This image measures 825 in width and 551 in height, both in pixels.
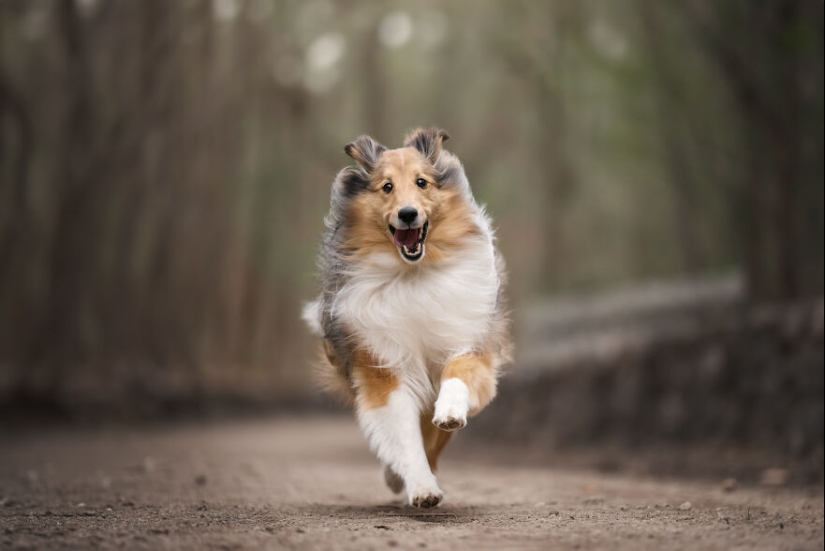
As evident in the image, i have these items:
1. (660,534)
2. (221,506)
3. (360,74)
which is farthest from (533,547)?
(360,74)

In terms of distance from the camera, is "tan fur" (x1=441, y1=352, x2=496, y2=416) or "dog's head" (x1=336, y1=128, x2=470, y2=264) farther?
"dog's head" (x1=336, y1=128, x2=470, y2=264)

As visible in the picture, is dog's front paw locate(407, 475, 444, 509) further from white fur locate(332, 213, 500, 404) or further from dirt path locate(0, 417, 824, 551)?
white fur locate(332, 213, 500, 404)

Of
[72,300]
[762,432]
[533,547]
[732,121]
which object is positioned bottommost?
[533,547]

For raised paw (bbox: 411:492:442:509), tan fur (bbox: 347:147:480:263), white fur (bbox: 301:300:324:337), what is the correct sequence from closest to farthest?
raised paw (bbox: 411:492:442:509) < tan fur (bbox: 347:147:480:263) < white fur (bbox: 301:300:324:337)

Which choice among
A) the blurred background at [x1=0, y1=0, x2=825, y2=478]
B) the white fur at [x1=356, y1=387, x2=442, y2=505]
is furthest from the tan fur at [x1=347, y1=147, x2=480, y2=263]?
the blurred background at [x1=0, y1=0, x2=825, y2=478]

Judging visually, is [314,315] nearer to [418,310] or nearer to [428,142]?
[418,310]

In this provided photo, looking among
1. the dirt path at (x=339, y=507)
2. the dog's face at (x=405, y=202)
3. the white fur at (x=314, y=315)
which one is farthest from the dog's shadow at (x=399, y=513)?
the dog's face at (x=405, y=202)

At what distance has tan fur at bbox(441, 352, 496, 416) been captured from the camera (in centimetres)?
547

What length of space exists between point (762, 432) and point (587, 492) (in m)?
3.45

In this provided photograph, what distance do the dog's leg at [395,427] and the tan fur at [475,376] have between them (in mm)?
276

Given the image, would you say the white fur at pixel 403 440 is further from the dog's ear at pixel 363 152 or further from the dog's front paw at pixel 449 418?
the dog's ear at pixel 363 152

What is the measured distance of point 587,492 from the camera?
6.88 metres

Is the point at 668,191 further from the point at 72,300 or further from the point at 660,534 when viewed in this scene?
the point at 660,534

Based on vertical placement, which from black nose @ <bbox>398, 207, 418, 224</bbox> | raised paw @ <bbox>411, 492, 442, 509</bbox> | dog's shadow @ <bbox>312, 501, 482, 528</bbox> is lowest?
dog's shadow @ <bbox>312, 501, 482, 528</bbox>
